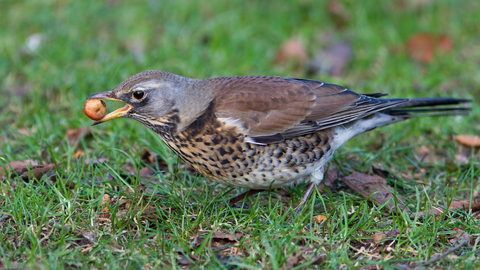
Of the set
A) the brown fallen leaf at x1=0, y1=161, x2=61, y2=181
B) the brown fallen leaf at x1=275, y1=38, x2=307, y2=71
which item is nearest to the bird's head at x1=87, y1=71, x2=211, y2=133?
the brown fallen leaf at x1=0, y1=161, x2=61, y2=181

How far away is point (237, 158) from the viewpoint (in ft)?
13.6

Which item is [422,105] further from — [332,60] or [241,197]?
[332,60]

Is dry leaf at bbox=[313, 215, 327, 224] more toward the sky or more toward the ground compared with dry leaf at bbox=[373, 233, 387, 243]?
more toward the ground

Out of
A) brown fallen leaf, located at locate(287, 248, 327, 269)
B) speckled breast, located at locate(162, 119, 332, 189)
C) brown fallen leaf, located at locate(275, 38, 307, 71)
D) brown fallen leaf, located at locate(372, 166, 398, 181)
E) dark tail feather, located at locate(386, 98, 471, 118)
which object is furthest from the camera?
brown fallen leaf, located at locate(275, 38, 307, 71)

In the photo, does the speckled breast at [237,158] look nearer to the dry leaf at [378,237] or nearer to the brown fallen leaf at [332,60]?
the dry leaf at [378,237]

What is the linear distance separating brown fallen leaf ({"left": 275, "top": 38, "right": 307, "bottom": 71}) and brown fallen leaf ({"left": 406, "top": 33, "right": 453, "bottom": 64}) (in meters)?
1.54

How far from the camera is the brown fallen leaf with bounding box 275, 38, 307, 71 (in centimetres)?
742

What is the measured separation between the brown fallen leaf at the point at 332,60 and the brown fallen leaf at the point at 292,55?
155 millimetres

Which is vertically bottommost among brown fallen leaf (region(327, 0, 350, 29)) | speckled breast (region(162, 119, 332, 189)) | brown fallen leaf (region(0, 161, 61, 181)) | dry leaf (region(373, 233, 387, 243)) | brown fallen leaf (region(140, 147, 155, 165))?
dry leaf (region(373, 233, 387, 243))

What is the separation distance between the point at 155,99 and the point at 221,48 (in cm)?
342

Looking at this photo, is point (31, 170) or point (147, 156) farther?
point (147, 156)

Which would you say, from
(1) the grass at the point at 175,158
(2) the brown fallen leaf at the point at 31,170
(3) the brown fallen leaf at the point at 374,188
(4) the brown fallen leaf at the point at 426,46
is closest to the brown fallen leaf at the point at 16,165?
(2) the brown fallen leaf at the point at 31,170

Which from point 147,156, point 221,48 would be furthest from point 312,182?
point 221,48

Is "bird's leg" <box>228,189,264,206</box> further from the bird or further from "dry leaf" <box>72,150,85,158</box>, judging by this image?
"dry leaf" <box>72,150,85,158</box>
